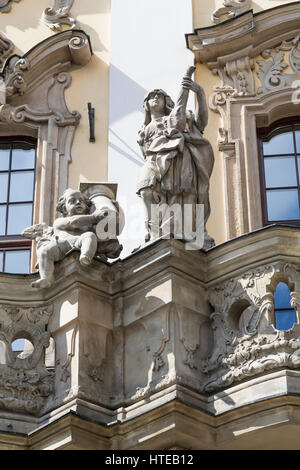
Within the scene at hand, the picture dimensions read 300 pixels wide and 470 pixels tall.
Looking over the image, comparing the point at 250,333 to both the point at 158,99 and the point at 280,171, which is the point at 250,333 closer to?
the point at 158,99

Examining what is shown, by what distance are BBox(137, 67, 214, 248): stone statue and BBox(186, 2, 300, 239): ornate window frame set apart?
176cm

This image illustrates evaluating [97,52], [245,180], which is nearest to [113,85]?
[97,52]

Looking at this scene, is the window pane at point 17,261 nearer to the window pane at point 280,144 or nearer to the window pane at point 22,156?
the window pane at point 22,156

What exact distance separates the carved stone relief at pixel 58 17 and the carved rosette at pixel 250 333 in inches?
191

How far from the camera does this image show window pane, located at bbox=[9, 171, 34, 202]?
1297 cm

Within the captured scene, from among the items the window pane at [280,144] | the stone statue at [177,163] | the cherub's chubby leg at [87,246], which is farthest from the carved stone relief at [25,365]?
the window pane at [280,144]

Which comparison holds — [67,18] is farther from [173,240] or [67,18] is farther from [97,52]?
[173,240]

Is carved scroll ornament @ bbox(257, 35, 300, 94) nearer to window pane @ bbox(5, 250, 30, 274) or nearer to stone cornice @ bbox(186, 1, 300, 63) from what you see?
stone cornice @ bbox(186, 1, 300, 63)

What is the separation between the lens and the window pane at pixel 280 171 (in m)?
12.6

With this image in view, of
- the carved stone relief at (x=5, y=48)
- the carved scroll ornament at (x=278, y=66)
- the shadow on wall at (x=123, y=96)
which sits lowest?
the shadow on wall at (x=123, y=96)

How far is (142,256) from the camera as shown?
10055mm

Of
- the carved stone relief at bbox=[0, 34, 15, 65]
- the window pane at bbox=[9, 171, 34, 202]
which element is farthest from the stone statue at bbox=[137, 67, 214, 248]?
the carved stone relief at bbox=[0, 34, 15, 65]

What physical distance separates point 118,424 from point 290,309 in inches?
102

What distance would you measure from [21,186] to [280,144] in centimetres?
267
